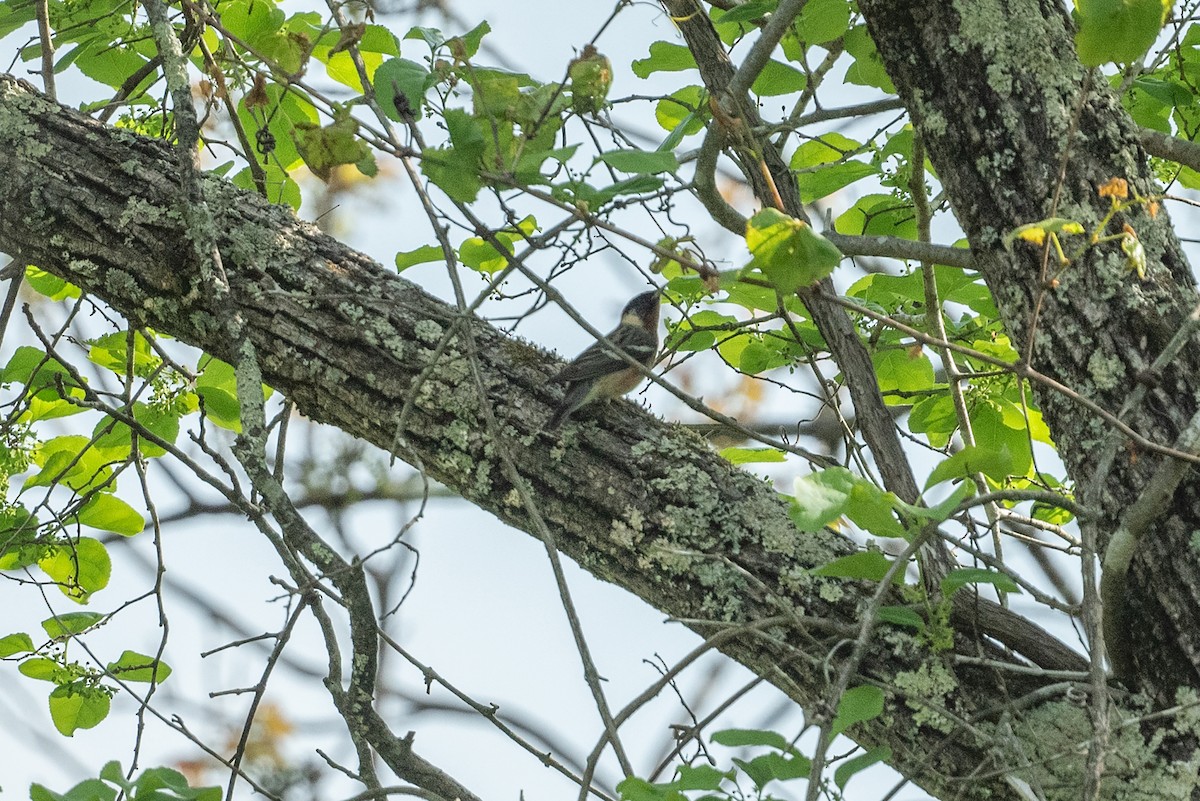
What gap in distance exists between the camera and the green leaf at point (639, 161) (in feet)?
6.50

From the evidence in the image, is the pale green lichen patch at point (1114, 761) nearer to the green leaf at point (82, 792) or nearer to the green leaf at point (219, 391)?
the green leaf at point (82, 792)

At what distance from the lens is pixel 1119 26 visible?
179 cm

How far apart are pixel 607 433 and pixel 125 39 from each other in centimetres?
205

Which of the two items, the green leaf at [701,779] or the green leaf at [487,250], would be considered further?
the green leaf at [487,250]

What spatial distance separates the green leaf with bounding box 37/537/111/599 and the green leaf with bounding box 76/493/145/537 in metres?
0.08

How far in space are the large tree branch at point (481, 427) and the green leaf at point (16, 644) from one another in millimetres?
918

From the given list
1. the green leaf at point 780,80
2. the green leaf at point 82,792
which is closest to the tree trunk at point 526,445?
the green leaf at point 780,80

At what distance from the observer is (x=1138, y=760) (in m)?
2.23

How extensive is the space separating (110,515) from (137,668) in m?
0.64

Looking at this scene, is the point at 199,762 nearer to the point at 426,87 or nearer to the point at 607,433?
the point at 607,433

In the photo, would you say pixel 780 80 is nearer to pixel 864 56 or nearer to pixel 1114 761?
pixel 864 56

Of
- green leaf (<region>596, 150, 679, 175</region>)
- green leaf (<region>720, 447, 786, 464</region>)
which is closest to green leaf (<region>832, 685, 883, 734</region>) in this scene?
green leaf (<region>596, 150, 679, 175</region>)

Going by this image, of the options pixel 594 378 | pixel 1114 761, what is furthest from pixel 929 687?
pixel 594 378

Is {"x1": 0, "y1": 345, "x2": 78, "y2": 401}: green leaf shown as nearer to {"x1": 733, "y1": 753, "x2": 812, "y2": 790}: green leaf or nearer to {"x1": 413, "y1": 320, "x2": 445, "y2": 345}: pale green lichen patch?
{"x1": 413, "y1": 320, "x2": 445, "y2": 345}: pale green lichen patch
